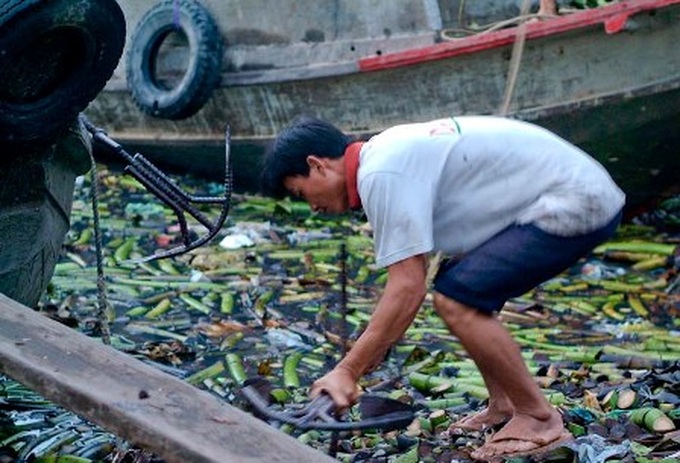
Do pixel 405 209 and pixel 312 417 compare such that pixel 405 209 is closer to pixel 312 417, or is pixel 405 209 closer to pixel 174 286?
pixel 312 417

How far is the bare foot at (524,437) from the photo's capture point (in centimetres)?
466

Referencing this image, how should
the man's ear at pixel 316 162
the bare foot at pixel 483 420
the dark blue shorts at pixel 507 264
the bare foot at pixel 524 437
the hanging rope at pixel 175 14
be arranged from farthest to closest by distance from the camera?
the hanging rope at pixel 175 14, the bare foot at pixel 483 420, the bare foot at pixel 524 437, the dark blue shorts at pixel 507 264, the man's ear at pixel 316 162

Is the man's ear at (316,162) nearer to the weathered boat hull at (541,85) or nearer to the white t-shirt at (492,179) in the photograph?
the white t-shirt at (492,179)

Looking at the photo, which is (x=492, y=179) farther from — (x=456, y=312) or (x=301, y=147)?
(x=301, y=147)

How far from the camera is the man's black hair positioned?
429cm

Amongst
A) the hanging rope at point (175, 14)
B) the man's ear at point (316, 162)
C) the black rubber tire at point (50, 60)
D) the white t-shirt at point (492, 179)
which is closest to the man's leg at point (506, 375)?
the white t-shirt at point (492, 179)

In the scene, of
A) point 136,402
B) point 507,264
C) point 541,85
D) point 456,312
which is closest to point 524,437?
point 456,312

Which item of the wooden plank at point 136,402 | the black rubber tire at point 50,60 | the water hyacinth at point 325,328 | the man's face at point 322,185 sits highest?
the black rubber tire at point 50,60

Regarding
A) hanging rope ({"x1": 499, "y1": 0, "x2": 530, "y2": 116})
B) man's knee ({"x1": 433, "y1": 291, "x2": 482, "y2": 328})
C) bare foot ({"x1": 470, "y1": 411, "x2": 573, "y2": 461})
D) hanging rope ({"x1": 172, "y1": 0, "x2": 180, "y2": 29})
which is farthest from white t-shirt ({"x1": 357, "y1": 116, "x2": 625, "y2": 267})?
hanging rope ({"x1": 172, "y1": 0, "x2": 180, "y2": 29})

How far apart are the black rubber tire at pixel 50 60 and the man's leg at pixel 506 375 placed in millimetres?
1768

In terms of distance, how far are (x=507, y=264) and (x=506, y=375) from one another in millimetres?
416

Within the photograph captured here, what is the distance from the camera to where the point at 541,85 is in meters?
9.34

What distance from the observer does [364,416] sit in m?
4.18

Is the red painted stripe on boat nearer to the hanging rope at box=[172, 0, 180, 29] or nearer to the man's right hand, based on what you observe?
the hanging rope at box=[172, 0, 180, 29]
